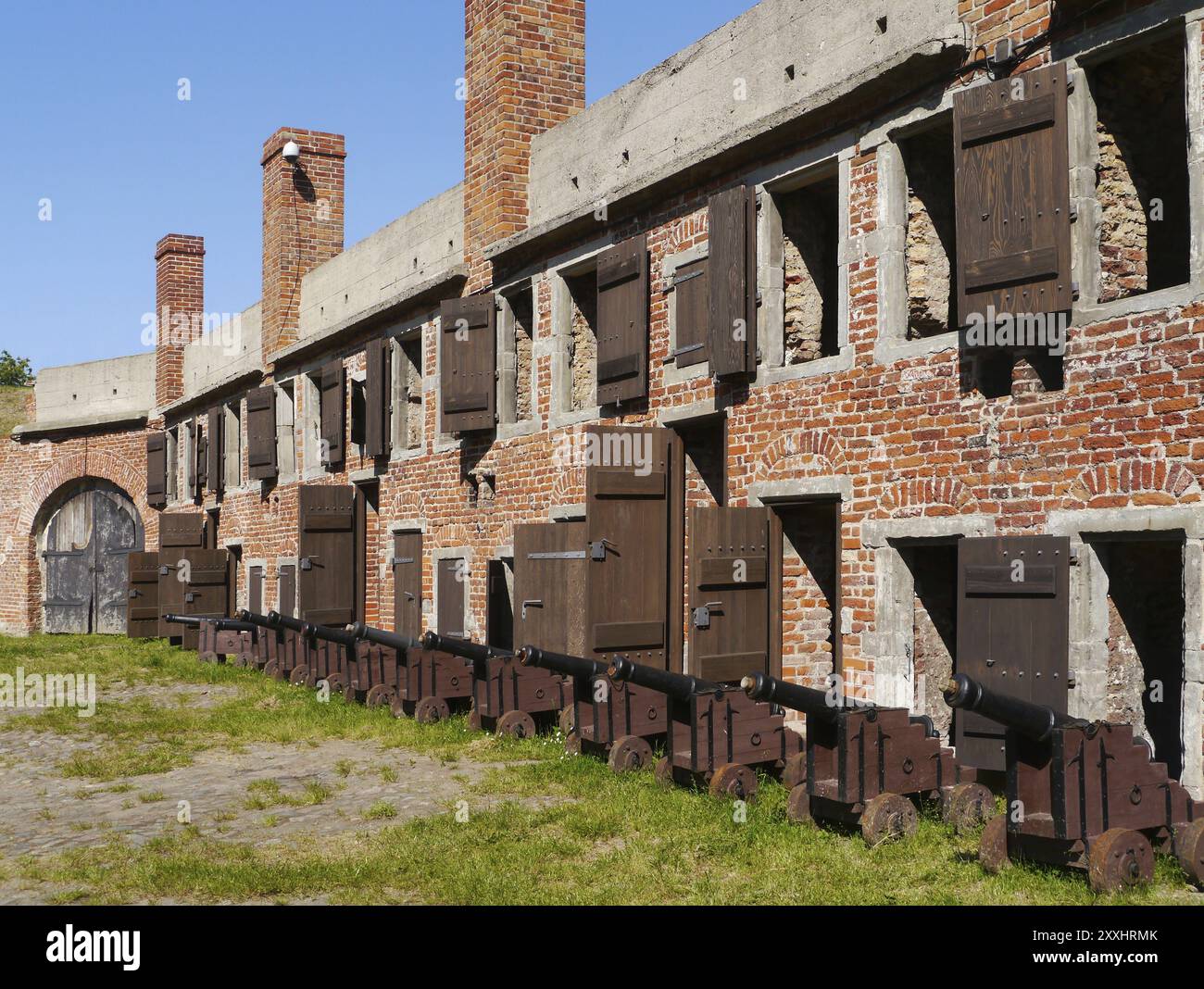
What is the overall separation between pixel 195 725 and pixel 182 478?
13798 millimetres

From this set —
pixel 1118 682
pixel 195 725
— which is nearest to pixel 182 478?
pixel 195 725

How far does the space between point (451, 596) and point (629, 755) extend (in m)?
6.29

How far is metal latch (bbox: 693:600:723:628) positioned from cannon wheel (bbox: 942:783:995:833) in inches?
108

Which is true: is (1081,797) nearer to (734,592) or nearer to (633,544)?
(734,592)

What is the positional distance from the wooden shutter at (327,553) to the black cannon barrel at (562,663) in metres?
7.38

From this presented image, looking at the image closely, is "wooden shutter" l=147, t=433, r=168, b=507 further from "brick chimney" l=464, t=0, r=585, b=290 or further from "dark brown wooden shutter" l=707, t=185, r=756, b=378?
"dark brown wooden shutter" l=707, t=185, r=756, b=378

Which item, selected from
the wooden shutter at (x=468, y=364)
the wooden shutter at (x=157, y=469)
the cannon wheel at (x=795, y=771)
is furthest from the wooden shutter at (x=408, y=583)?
the wooden shutter at (x=157, y=469)

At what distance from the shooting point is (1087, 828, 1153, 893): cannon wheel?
226 inches

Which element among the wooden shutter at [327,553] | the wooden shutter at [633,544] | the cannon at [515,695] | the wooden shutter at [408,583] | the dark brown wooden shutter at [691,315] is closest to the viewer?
the wooden shutter at [633,544]

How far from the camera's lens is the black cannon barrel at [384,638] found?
12.5m

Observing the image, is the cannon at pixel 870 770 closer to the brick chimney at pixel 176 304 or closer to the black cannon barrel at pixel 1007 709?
the black cannon barrel at pixel 1007 709

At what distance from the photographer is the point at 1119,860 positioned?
5777 millimetres
